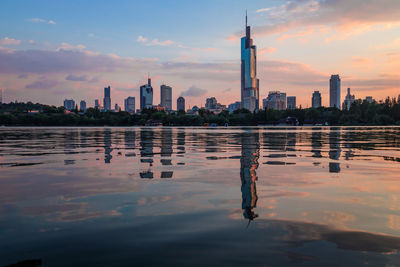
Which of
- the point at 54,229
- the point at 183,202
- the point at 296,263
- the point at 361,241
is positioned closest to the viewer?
the point at 296,263

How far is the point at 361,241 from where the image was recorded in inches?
236

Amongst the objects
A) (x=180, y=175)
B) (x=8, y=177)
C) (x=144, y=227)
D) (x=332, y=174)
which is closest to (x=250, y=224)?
(x=144, y=227)

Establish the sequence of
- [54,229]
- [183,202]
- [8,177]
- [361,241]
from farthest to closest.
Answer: [8,177], [183,202], [54,229], [361,241]

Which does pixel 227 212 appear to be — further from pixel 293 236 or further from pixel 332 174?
pixel 332 174

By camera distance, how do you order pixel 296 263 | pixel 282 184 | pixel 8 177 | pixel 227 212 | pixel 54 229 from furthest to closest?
pixel 8 177
pixel 282 184
pixel 227 212
pixel 54 229
pixel 296 263

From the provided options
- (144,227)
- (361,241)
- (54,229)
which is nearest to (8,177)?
(54,229)

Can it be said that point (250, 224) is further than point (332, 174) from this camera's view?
No

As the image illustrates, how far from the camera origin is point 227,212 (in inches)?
309

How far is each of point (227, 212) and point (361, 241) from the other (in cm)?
288

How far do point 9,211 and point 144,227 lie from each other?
3.56m

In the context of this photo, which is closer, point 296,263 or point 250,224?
point 296,263

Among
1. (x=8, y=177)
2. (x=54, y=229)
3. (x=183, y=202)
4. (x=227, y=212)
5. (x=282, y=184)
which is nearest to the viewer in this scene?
(x=54, y=229)

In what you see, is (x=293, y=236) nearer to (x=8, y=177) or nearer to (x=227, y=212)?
(x=227, y=212)

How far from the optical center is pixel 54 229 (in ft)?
21.7
